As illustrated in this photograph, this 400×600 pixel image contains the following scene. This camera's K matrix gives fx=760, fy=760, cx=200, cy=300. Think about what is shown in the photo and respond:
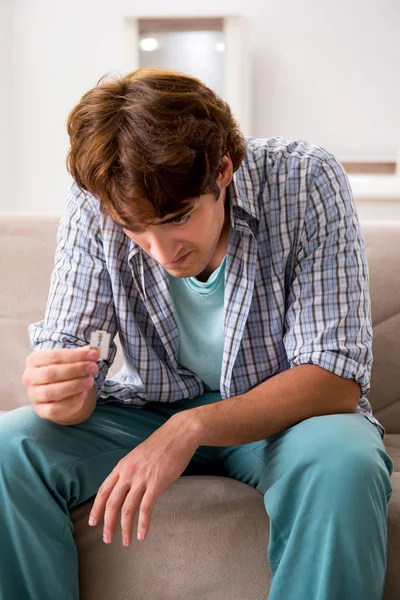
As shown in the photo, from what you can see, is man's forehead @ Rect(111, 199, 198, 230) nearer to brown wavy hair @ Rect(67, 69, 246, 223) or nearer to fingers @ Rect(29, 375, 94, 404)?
brown wavy hair @ Rect(67, 69, 246, 223)

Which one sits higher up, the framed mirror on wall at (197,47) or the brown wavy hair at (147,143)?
the framed mirror on wall at (197,47)

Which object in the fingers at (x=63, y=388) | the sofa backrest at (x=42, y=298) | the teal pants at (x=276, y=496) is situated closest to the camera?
the teal pants at (x=276, y=496)

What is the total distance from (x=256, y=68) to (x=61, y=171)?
Result: 41.5 inches

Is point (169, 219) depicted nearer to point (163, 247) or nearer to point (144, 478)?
point (163, 247)

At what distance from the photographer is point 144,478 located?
3.25 ft

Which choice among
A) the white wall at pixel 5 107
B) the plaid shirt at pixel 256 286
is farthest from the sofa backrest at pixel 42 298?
the white wall at pixel 5 107

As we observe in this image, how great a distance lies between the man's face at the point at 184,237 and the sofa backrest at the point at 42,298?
584 mm

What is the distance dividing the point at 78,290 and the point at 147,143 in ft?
1.12

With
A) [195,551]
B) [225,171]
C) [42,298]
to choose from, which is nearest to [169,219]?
[225,171]

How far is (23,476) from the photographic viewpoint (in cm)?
106

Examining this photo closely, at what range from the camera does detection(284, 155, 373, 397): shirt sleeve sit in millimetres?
1103

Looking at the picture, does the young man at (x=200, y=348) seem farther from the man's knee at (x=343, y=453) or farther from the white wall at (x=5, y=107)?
the white wall at (x=5, y=107)

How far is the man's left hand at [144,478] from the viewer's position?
38.3 inches

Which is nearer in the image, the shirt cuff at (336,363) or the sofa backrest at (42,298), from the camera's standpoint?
the shirt cuff at (336,363)
